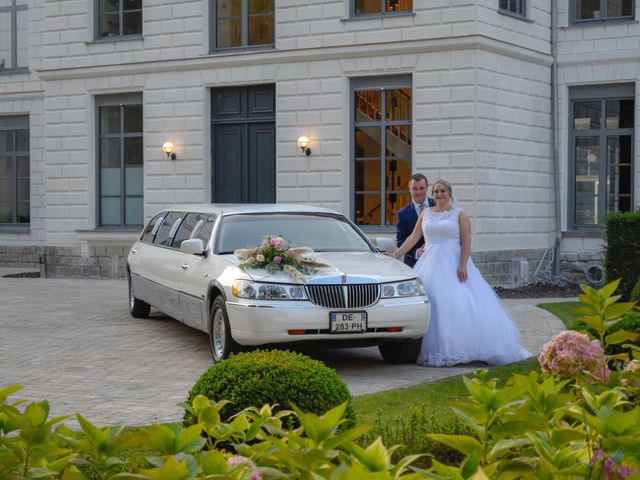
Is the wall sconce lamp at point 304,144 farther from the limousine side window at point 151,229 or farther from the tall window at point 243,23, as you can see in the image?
the limousine side window at point 151,229

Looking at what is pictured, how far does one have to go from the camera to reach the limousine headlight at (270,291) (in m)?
10.3

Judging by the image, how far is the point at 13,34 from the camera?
2608 cm

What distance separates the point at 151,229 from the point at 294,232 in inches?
129

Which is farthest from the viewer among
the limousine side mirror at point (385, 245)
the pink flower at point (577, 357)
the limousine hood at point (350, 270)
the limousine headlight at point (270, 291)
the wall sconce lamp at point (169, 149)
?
the wall sconce lamp at point (169, 149)

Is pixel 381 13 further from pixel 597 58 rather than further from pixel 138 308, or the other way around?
pixel 138 308

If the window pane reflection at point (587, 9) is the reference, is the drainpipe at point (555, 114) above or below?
below

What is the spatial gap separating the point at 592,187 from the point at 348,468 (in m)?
19.9

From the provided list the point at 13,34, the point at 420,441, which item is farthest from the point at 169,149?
the point at 420,441

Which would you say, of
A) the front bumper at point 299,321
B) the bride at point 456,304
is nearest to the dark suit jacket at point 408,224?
the bride at point 456,304

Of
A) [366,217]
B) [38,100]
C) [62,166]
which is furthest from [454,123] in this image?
[38,100]

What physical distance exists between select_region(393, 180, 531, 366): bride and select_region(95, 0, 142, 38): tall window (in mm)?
12227

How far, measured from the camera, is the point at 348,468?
202cm

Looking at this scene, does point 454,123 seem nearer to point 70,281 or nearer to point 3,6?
point 70,281

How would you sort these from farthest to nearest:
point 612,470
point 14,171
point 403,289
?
point 14,171
point 403,289
point 612,470
